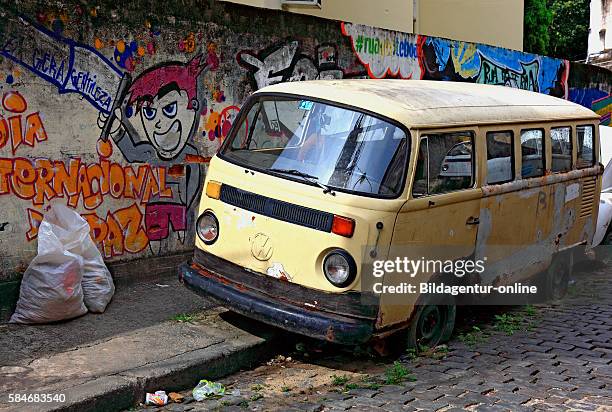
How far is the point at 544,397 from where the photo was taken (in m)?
5.05

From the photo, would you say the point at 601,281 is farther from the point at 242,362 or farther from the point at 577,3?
the point at 577,3

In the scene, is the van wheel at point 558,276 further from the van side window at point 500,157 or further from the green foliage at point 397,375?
the green foliage at point 397,375

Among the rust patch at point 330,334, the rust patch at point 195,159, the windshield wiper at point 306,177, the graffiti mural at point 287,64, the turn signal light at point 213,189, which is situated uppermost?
the graffiti mural at point 287,64

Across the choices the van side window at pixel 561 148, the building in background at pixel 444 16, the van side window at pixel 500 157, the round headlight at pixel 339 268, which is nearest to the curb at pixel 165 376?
the round headlight at pixel 339 268

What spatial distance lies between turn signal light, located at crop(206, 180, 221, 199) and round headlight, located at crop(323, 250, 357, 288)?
110cm

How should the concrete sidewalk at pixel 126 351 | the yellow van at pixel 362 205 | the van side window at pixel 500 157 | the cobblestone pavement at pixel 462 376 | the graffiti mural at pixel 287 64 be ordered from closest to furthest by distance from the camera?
the concrete sidewalk at pixel 126 351
the cobblestone pavement at pixel 462 376
the yellow van at pixel 362 205
the van side window at pixel 500 157
the graffiti mural at pixel 287 64

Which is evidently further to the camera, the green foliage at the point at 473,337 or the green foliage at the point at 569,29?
the green foliage at the point at 569,29

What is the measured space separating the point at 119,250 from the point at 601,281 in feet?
18.6

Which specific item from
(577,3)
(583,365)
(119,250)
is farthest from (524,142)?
(577,3)

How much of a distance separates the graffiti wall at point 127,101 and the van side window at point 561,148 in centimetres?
305

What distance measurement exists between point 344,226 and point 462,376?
4.74ft

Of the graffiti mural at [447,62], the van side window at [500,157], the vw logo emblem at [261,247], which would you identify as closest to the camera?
the vw logo emblem at [261,247]

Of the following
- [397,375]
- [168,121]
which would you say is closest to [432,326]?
[397,375]

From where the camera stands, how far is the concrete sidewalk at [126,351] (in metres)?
4.61
